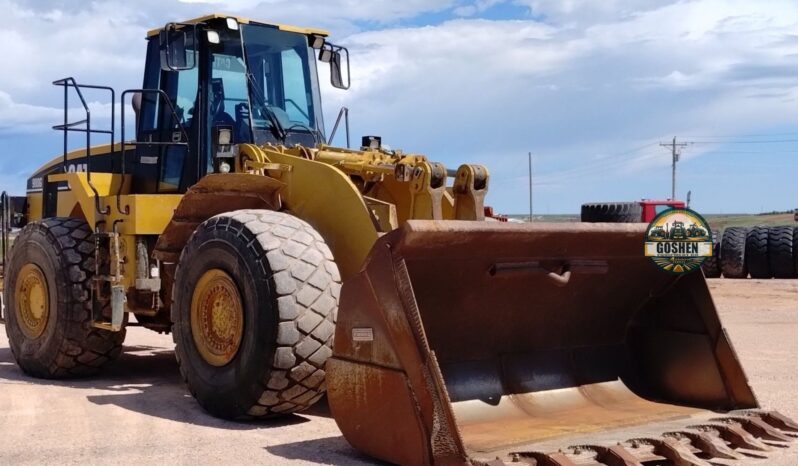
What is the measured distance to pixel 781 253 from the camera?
74.3ft

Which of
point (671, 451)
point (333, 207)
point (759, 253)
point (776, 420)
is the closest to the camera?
point (671, 451)

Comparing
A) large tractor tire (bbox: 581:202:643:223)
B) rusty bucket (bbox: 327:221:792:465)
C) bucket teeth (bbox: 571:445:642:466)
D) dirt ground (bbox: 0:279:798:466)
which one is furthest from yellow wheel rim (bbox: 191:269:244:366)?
large tractor tire (bbox: 581:202:643:223)

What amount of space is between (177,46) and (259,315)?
2.90 metres

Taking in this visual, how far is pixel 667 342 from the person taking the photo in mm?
6512

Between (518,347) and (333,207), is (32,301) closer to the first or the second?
(333,207)

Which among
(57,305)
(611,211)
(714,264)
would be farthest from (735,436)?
(714,264)

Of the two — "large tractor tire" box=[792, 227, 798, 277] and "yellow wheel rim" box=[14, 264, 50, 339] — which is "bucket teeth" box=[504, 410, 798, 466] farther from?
"large tractor tire" box=[792, 227, 798, 277]

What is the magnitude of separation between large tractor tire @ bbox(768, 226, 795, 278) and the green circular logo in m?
17.4

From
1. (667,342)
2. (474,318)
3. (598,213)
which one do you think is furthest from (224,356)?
(598,213)

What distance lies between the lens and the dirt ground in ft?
18.8

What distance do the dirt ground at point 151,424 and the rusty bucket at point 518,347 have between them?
0.57m

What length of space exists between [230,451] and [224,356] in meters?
1.04

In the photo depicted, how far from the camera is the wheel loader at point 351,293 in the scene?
5320 millimetres

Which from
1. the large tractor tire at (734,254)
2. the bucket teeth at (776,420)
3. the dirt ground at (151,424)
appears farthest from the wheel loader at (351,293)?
the large tractor tire at (734,254)
